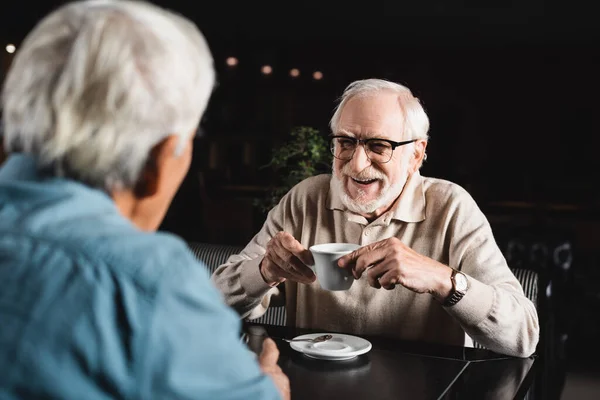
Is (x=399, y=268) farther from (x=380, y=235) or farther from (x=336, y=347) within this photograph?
(x=380, y=235)

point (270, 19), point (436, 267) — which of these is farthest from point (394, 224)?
point (270, 19)

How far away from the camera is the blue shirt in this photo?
63 cm

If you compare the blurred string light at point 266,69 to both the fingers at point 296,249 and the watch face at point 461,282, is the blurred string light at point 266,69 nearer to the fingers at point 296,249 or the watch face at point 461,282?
the fingers at point 296,249

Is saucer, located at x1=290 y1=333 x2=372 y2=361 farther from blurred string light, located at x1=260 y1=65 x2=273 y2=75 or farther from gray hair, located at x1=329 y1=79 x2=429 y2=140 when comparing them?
blurred string light, located at x1=260 y1=65 x2=273 y2=75

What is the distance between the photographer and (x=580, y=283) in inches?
199

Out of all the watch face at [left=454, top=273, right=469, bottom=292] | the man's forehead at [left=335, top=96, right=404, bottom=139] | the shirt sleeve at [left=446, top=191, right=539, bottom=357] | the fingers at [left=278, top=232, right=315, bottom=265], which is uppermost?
the man's forehead at [left=335, top=96, right=404, bottom=139]

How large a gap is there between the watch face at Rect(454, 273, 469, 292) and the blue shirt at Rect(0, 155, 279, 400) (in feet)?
3.10

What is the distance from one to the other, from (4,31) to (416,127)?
721 centimetres

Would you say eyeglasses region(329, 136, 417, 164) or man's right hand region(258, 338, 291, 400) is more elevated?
eyeglasses region(329, 136, 417, 164)

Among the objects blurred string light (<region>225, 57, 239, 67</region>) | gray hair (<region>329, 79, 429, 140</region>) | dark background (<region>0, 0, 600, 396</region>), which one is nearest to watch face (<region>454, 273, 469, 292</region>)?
gray hair (<region>329, 79, 429, 140</region>)

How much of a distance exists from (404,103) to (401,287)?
559 millimetres

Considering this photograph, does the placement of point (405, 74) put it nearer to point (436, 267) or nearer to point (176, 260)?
point (436, 267)

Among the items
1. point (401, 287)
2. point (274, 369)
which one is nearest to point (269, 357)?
point (274, 369)

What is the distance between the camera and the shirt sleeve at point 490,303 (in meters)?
1.54
